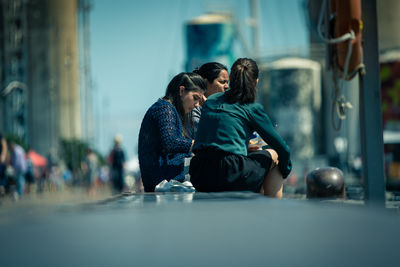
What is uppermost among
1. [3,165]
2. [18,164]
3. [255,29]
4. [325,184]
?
[255,29]

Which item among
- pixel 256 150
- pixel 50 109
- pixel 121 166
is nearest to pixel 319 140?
pixel 121 166

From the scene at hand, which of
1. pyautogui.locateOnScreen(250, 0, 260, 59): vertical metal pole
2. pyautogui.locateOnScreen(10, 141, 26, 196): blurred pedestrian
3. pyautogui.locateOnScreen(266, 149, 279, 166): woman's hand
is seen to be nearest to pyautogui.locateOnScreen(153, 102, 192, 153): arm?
pyautogui.locateOnScreen(266, 149, 279, 166): woman's hand

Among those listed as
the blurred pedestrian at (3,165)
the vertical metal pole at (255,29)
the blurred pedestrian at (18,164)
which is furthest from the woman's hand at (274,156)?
the vertical metal pole at (255,29)

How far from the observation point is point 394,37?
112ft

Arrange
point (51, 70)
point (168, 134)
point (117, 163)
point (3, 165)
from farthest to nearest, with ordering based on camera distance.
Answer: point (51, 70)
point (117, 163)
point (3, 165)
point (168, 134)

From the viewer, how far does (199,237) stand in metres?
1.16

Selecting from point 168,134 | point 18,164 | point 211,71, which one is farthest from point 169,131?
point 18,164

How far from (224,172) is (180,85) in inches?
47.4

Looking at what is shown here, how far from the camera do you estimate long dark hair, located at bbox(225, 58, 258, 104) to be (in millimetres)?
3871

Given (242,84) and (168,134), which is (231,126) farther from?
(168,134)

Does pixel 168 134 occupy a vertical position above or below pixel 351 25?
below

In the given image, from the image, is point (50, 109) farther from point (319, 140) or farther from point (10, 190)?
point (10, 190)

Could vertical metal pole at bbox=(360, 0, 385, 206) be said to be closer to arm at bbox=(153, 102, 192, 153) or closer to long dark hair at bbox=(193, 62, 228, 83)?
arm at bbox=(153, 102, 192, 153)

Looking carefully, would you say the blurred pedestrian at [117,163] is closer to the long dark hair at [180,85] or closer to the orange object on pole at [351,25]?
the long dark hair at [180,85]
